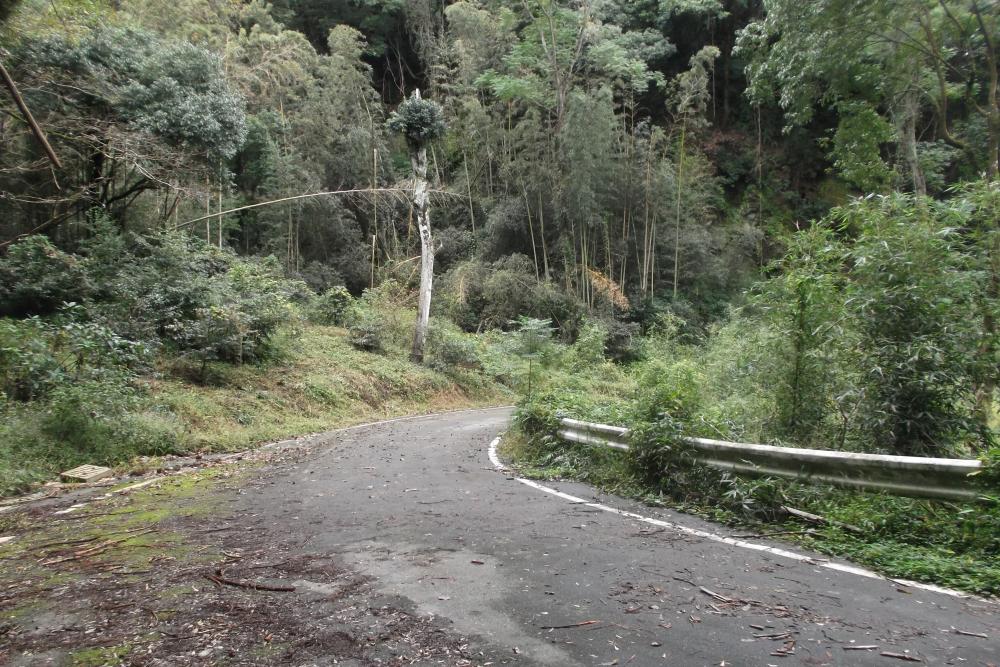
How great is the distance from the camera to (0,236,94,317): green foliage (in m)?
12.8

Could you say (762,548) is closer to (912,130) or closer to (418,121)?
(912,130)

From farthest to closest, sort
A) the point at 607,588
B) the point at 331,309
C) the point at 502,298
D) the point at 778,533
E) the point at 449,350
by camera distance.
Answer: the point at 502,298, the point at 331,309, the point at 449,350, the point at 778,533, the point at 607,588

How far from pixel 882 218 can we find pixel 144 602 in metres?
7.21

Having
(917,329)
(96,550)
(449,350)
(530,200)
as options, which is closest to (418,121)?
(449,350)

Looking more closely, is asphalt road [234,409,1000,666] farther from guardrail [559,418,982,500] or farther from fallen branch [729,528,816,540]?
guardrail [559,418,982,500]

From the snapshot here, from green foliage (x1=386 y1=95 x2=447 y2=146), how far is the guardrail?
1650 cm

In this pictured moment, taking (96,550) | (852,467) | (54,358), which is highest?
(54,358)

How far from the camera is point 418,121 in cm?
1991

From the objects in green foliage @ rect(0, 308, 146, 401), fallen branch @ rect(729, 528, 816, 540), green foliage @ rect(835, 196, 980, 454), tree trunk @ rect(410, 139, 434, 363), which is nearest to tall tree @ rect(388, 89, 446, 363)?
tree trunk @ rect(410, 139, 434, 363)

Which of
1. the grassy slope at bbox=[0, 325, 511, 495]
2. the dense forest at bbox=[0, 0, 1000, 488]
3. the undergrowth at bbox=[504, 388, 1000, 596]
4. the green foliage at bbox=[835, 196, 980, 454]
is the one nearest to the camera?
the undergrowth at bbox=[504, 388, 1000, 596]

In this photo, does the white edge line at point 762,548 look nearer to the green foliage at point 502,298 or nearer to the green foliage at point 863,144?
the green foliage at point 863,144

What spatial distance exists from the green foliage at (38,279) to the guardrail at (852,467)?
13.7 m

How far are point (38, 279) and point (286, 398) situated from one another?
5.84m

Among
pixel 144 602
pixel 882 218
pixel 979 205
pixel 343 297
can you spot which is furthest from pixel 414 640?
pixel 343 297
